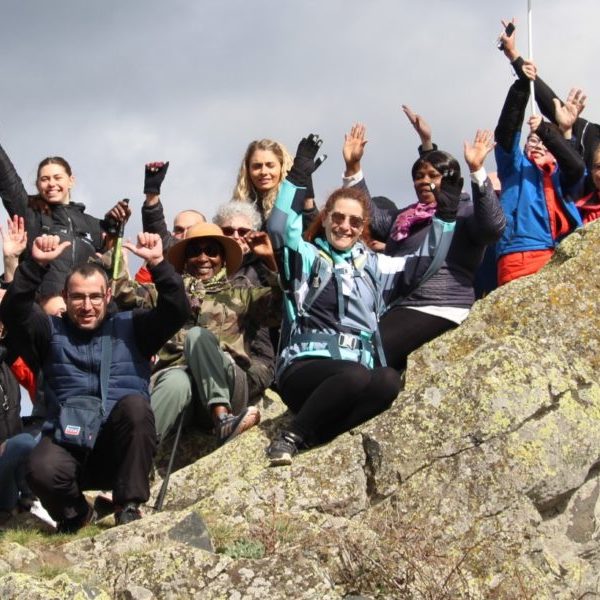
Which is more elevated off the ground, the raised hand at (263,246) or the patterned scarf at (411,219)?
the patterned scarf at (411,219)

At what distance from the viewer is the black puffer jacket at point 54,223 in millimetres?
13094

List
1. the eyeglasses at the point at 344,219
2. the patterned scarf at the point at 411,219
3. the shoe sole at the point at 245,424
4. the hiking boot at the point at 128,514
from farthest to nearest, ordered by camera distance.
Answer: the patterned scarf at the point at 411,219 < the shoe sole at the point at 245,424 < the eyeglasses at the point at 344,219 < the hiking boot at the point at 128,514

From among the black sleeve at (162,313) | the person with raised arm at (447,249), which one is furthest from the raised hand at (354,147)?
the black sleeve at (162,313)

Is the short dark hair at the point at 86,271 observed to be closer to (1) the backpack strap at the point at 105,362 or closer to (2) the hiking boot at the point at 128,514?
(1) the backpack strap at the point at 105,362

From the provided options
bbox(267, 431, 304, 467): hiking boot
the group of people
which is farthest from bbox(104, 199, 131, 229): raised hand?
bbox(267, 431, 304, 467): hiking boot

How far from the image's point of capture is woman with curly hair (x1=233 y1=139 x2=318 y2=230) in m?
13.6

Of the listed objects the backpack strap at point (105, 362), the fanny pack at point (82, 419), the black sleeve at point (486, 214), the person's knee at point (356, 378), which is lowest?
the fanny pack at point (82, 419)

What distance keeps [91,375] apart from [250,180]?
4.10 meters

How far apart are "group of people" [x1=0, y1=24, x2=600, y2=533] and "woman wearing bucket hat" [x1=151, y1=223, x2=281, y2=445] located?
0.06 feet

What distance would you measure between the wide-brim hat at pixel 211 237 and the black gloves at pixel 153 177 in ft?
4.37

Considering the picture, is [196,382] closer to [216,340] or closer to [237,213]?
[216,340]

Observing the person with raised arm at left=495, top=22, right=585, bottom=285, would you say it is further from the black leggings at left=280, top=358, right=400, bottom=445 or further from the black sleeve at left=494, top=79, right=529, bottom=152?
the black leggings at left=280, top=358, right=400, bottom=445

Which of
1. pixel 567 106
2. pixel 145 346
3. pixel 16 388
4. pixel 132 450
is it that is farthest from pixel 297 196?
pixel 567 106

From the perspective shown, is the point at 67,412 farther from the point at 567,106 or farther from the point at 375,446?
the point at 567,106
